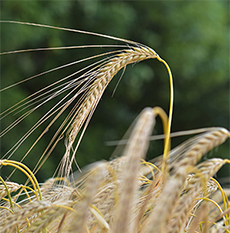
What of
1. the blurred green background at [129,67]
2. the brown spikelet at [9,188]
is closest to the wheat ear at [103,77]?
the brown spikelet at [9,188]

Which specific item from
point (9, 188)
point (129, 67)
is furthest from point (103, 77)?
point (129, 67)

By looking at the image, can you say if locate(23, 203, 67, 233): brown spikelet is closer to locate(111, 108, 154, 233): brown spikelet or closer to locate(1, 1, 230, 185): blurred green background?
locate(111, 108, 154, 233): brown spikelet

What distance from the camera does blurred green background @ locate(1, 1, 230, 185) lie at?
304 cm

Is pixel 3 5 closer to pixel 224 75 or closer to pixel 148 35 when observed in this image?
pixel 148 35

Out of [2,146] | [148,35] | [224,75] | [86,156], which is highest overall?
[148,35]

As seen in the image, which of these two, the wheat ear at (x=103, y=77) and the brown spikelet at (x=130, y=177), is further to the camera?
the wheat ear at (x=103, y=77)

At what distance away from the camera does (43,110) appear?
3514 millimetres

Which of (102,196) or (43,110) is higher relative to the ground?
(102,196)

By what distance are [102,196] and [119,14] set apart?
120 inches

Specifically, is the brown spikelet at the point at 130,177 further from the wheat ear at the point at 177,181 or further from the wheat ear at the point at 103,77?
the wheat ear at the point at 103,77

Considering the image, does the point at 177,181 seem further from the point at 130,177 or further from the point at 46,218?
the point at 46,218

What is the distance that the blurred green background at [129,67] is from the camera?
9.96ft

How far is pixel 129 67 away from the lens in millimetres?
3441

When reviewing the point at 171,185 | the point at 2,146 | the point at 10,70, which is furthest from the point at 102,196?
the point at 10,70
